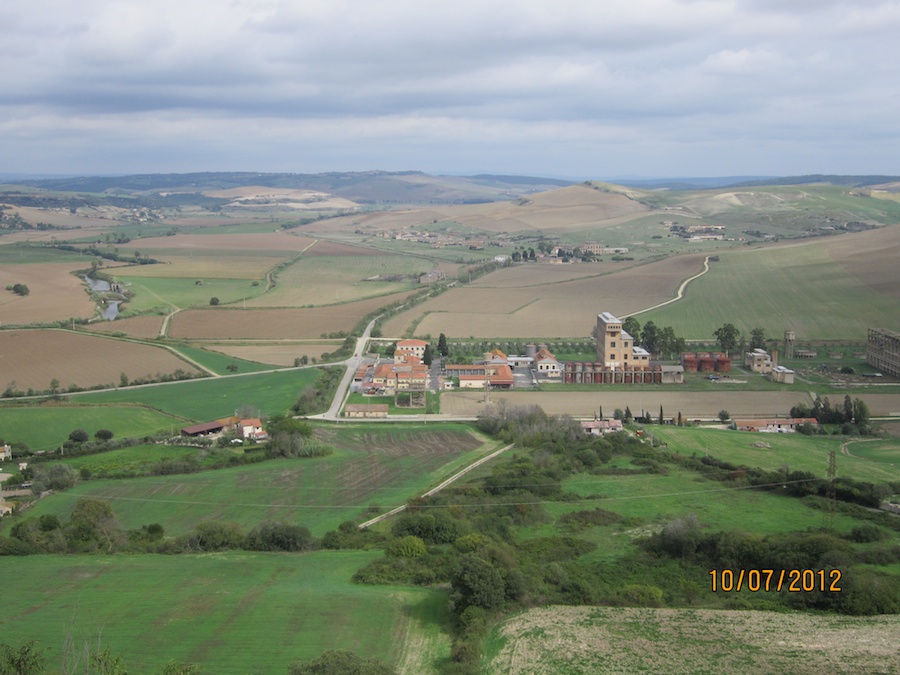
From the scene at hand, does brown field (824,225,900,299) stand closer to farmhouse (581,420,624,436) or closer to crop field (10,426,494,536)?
farmhouse (581,420,624,436)

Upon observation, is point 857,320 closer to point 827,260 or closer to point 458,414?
point 827,260

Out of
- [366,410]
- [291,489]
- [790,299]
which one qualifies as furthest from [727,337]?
[291,489]

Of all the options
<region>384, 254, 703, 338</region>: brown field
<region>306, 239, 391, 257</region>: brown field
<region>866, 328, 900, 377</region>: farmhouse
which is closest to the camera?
<region>866, 328, 900, 377</region>: farmhouse

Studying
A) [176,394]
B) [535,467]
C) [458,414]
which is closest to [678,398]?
[458,414]

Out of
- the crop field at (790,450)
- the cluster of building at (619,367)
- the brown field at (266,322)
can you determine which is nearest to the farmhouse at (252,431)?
the crop field at (790,450)

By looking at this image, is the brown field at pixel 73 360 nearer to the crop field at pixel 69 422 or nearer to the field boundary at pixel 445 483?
the crop field at pixel 69 422

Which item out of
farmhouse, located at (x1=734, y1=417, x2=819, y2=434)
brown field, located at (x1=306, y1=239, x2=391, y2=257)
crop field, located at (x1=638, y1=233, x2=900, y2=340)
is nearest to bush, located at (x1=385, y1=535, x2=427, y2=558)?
farmhouse, located at (x1=734, y1=417, x2=819, y2=434)
